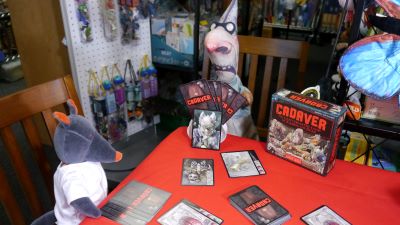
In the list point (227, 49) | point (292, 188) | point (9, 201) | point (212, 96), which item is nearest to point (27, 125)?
point (9, 201)

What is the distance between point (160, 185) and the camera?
82 cm

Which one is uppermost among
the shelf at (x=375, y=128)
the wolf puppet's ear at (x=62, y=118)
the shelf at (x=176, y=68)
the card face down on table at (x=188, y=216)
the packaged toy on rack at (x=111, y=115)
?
the wolf puppet's ear at (x=62, y=118)

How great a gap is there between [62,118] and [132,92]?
50.3 inches

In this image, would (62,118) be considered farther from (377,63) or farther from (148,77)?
(148,77)

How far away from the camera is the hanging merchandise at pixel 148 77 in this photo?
202cm

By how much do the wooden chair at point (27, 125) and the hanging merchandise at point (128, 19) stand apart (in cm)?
85

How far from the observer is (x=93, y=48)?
5.66ft

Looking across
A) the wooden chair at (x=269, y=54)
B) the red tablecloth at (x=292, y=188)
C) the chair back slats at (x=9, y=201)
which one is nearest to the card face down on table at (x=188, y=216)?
the red tablecloth at (x=292, y=188)

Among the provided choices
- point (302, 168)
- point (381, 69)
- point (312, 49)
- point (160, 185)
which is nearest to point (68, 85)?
point (160, 185)

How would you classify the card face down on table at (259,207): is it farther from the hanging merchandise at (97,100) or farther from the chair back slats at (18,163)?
the hanging merchandise at (97,100)

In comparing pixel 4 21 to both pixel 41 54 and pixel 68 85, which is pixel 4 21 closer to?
pixel 41 54

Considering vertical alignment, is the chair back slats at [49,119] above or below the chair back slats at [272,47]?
below

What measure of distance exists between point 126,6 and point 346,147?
133cm

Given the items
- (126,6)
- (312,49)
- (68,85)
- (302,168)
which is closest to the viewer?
(302,168)
